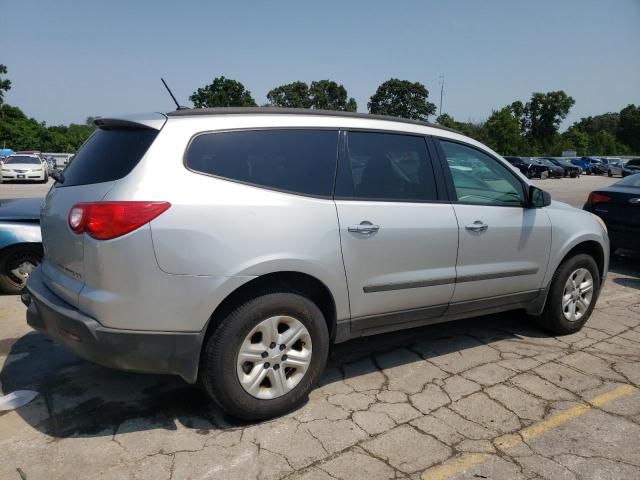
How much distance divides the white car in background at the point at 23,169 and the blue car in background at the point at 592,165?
145 ft

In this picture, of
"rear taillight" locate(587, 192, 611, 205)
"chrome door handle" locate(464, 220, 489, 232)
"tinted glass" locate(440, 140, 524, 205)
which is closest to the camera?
"chrome door handle" locate(464, 220, 489, 232)

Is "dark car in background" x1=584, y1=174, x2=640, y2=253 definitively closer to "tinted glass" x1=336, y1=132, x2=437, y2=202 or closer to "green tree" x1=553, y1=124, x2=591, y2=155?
"tinted glass" x1=336, y1=132, x2=437, y2=202

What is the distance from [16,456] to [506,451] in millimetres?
2537

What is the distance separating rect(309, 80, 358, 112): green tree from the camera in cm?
9456

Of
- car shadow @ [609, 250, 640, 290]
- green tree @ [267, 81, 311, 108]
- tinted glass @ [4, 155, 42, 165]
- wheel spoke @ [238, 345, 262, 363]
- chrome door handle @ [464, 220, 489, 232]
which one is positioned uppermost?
green tree @ [267, 81, 311, 108]

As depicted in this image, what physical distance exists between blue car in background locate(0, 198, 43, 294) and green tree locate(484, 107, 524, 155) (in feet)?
181

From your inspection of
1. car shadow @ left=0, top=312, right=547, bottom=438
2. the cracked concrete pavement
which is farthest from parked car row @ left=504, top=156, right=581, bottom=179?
the cracked concrete pavement

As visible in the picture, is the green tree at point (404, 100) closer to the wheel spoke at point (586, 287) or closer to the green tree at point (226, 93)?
the green tree at point (226, 93)

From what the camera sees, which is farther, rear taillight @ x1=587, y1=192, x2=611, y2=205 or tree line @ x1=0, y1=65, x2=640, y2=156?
tree line @ x1=0, y1=65, x2=640, y2=156

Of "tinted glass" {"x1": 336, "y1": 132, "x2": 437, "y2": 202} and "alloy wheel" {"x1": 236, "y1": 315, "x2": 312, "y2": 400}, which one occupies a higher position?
"tinted glass" {"x1": 336, "y1": 132, "x2": 437, "y2": 202}

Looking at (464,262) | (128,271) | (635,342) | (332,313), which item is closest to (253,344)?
(332,313)

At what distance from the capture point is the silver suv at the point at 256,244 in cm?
257

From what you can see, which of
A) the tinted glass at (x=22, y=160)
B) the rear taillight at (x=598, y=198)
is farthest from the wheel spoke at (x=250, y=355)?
the tinted glass at (x=22, y=160)

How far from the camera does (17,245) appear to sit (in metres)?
5.11
